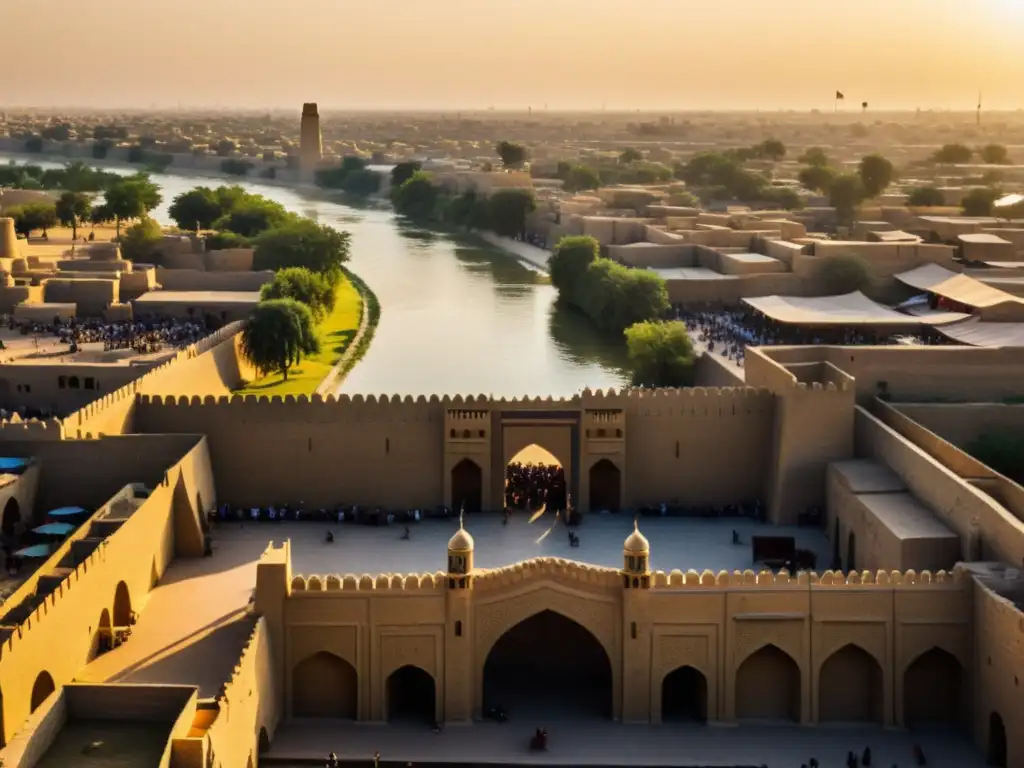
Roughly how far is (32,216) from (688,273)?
2684 centimetres

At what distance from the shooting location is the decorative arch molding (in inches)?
742

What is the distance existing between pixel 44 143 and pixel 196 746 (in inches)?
5709

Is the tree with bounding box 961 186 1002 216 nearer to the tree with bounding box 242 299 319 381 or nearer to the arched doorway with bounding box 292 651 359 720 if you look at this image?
the tree with bounding box 242 299 319 381

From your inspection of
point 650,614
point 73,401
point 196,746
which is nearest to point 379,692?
point 650,614

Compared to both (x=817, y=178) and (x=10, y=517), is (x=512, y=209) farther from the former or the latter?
(x=10, y=517)

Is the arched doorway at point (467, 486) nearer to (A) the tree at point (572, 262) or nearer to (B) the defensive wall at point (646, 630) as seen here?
(B) the defensive wall at point (646, 630)

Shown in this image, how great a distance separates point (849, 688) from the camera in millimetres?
19172

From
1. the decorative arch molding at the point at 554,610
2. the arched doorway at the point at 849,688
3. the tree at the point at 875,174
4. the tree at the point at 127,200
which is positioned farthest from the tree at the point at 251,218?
the arched doorway at the point at 849,688

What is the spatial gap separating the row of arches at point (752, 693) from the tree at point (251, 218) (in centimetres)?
4070

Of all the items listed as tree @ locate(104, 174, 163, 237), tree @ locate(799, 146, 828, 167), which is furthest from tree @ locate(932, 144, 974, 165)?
tree @ locate(104, 174, 163, 237)

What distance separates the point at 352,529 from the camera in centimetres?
2531

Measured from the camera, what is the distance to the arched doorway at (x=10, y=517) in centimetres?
2323

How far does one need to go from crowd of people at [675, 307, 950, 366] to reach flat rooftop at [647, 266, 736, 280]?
3862mm

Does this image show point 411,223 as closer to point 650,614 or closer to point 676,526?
point 676,526
